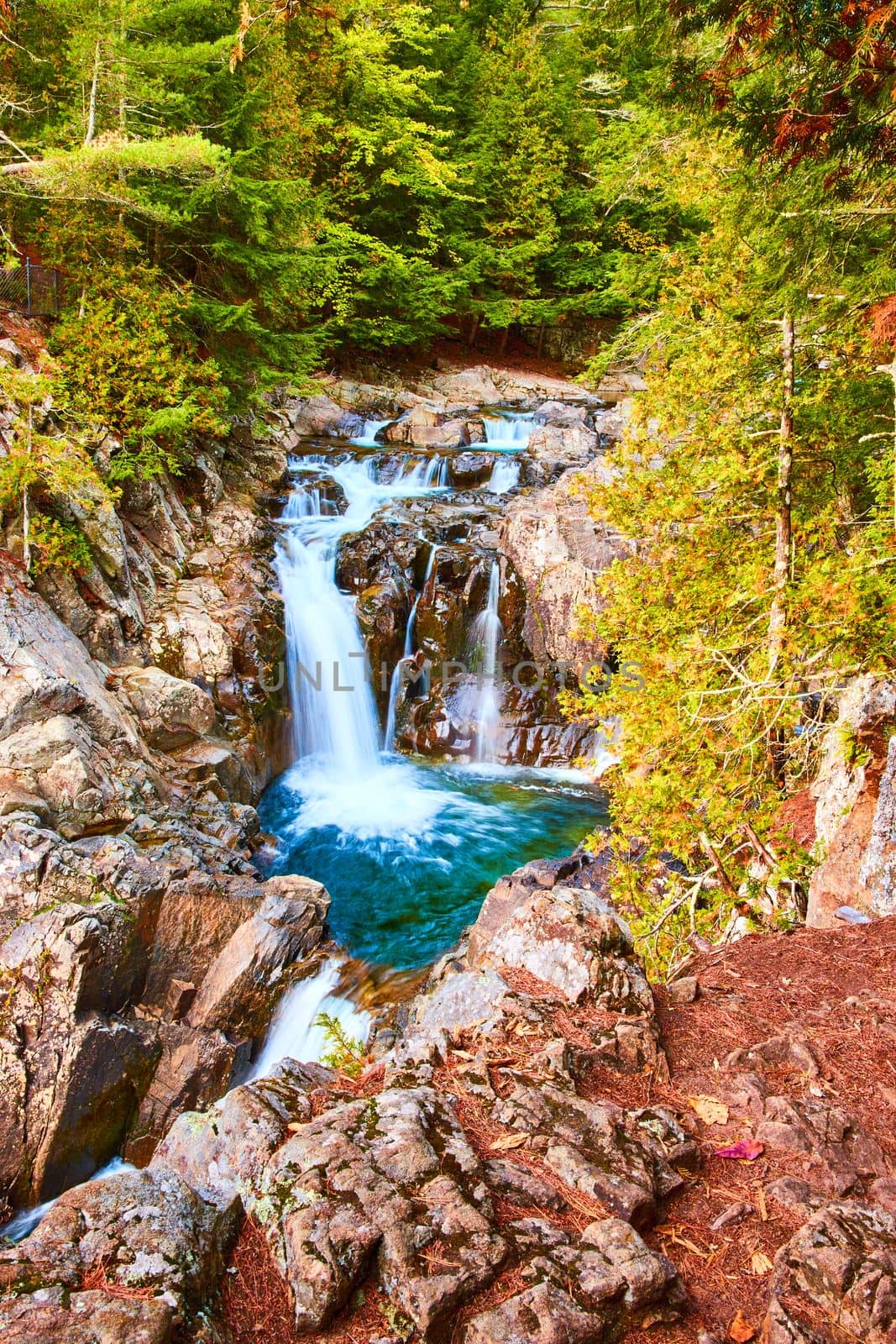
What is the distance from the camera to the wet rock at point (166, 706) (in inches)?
370

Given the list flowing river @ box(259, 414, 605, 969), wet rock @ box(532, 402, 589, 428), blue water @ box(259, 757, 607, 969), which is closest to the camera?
blue water @ box(259, 757, 607, 969)

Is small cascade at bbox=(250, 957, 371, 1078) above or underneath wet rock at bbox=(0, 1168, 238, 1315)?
underneath

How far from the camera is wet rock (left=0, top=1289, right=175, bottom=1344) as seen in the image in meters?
1.78

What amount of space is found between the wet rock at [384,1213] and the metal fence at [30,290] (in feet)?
44.0

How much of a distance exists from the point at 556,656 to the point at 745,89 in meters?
8.26

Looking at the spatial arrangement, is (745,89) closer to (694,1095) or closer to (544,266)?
(694,1095)

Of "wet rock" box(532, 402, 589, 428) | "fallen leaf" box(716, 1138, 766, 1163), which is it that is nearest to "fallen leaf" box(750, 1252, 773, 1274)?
"fallen leaf" box(716, 1138, 766, 1163)

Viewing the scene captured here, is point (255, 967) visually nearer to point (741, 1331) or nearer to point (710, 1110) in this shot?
point (710, 1110)

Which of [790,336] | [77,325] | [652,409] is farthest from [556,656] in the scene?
[77,325]

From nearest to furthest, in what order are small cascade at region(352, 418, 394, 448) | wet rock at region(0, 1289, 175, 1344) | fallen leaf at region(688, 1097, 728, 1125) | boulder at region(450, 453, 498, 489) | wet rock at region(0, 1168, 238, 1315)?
wet rock at region(0, 1289, 175, 1344)
wet rock at region(0, 1168, 238, 1315)
fallen leaf at region(688, 1097, 728, 1125)
boulder at region(450, 453, 498, 489)
small cascade at region(352, 418, 394, 448)

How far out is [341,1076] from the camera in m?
3.37

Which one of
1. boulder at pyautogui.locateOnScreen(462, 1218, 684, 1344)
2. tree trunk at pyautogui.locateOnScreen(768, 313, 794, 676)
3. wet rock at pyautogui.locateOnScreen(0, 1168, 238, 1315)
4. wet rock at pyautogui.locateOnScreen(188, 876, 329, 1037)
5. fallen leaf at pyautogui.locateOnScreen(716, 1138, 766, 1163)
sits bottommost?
wet rock at pyautogui.locateOnScreen(188, 876, 329, 1037)

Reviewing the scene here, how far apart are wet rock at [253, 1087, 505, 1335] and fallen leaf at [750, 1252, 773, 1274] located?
0.83 meters

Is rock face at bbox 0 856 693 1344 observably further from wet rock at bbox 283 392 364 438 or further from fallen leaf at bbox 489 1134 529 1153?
wet rock at bbox 283 392 364 438
